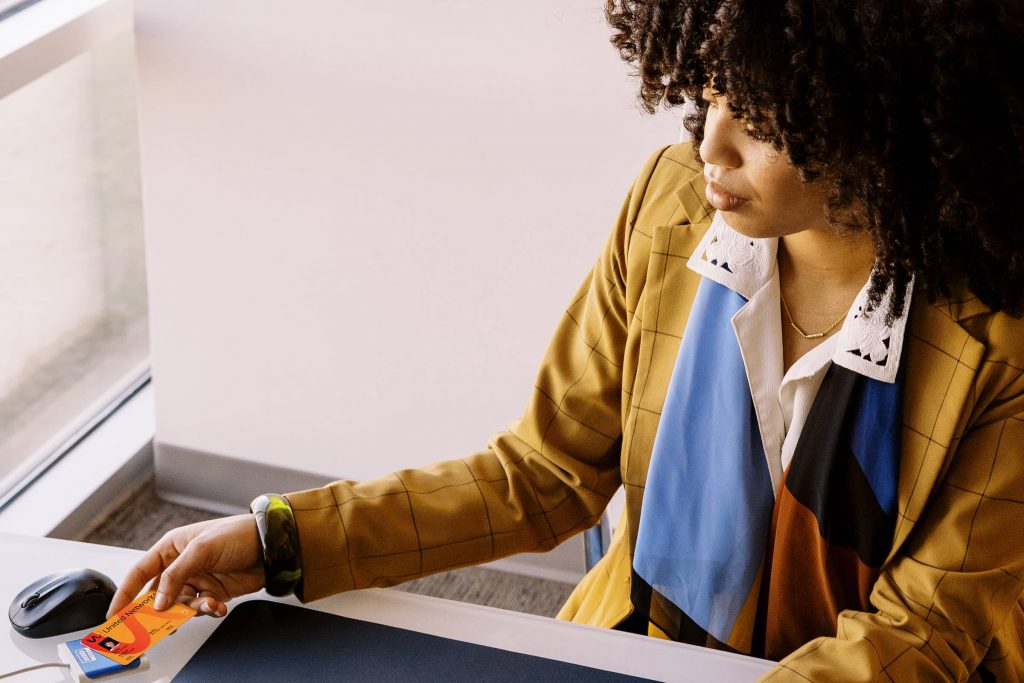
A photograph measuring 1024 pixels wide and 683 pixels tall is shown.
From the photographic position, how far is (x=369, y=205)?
6.77 ft

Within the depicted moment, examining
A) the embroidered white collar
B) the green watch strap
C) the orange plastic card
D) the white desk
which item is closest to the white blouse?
the embroidered white collar

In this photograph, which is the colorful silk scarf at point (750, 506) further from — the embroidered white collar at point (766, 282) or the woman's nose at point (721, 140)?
the woman's nose at point (721, 140)

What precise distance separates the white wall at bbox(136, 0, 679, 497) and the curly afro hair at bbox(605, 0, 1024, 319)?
0.92m

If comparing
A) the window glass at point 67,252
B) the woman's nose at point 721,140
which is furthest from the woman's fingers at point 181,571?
the window glass at point 67,252

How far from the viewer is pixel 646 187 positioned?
1242mm

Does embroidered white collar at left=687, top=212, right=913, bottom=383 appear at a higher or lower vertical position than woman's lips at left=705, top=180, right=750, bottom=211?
lower

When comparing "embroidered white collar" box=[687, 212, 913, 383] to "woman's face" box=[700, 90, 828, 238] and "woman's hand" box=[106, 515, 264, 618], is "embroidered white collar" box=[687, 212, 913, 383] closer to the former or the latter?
"woman's face" box=[700, 90, 828, 238]

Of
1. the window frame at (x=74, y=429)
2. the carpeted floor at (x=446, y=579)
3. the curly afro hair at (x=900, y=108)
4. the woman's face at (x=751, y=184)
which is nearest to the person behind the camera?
the curly afro hair at (x=900, y=108)

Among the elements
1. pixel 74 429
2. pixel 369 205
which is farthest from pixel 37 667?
pixel 74 429

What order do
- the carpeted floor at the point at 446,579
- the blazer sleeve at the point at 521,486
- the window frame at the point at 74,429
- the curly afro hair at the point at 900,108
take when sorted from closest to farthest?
the curly afro hair at the point at 900,108, the blazer sleeve at the point at 521,486, the window frame at the point at 74,429, the carpeted floor at the point at 446,579

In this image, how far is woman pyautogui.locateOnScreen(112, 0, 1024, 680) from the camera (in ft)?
2.93

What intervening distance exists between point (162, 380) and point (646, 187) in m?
1.45

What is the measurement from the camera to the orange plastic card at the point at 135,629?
3.06 feet

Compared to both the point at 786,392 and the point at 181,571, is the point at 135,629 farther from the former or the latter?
the point at 786,392
